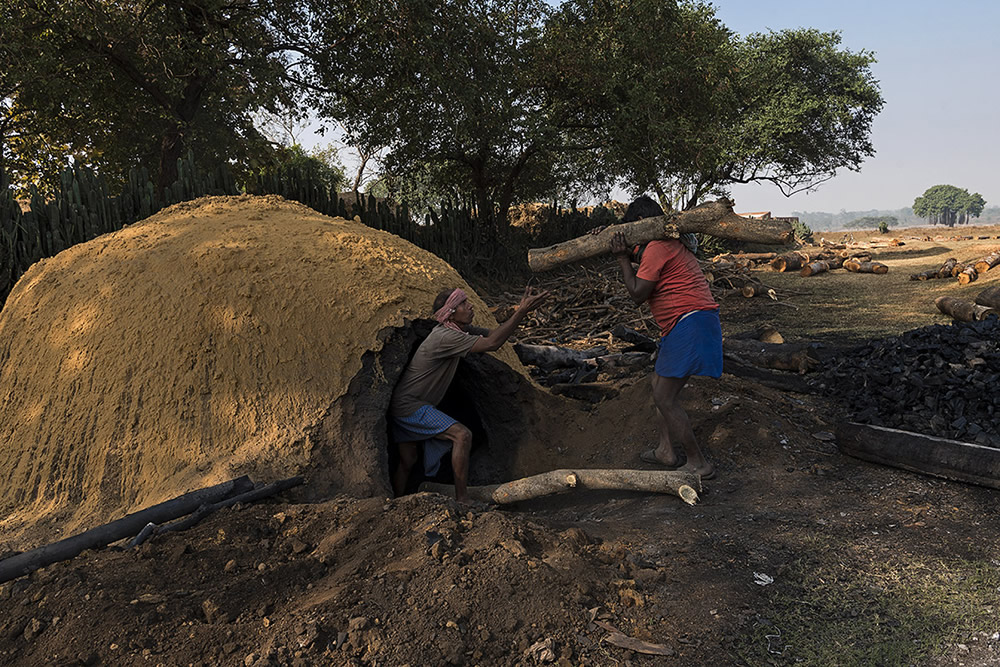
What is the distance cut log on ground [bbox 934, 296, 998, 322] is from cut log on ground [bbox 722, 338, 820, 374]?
4057mm

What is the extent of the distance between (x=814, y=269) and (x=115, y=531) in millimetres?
17815

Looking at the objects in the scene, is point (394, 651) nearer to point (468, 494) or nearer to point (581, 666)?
point (581, 666)

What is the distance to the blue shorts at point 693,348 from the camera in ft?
14.0

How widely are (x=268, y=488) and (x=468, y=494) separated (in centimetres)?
140

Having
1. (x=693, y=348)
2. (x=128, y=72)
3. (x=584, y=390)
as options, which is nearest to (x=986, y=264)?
(x=584, y=390)

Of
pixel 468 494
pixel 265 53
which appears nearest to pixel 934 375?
pixel 468 494

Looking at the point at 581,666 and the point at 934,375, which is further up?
the point at 934,375

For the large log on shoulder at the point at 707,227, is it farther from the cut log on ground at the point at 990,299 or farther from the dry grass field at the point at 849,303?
the cut log on ground at the point at 990,299

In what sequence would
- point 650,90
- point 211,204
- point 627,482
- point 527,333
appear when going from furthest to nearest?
point 650,90
point 527,333
point 211,204
point 627,482

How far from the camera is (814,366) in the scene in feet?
22.5

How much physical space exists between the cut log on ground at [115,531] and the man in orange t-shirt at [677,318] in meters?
2.56

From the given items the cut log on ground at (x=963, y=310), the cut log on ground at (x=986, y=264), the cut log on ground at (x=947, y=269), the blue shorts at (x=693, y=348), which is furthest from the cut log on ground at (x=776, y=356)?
the cut log on ground at (x=947, y=269)

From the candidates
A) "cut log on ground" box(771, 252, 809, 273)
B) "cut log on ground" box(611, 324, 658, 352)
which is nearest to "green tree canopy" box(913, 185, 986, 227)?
"cut log on ground" box(771, 252, 809, 273)

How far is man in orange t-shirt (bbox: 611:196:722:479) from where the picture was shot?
4.30 metres
